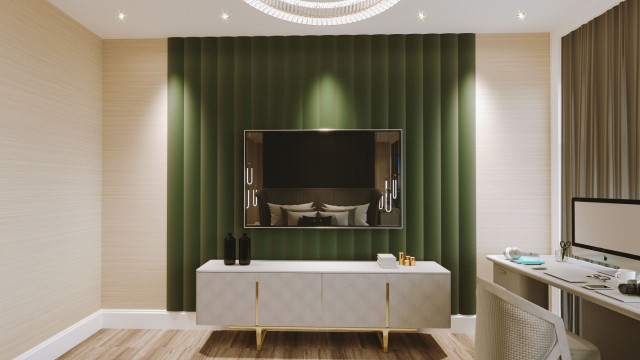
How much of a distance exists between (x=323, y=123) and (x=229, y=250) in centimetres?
131

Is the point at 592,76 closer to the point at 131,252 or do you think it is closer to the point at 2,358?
the point at 131,252

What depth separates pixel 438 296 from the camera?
2668 millimetres

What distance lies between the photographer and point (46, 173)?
2529mm

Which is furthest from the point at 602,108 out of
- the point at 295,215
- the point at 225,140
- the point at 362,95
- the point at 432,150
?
the point at 225,140

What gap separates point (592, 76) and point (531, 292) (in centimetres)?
161

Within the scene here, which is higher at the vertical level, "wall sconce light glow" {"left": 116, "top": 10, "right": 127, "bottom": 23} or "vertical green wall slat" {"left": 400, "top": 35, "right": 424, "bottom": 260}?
"wall sconce light glow" {"left": 116, "top": 10, "right": 127, "bottom": 23}

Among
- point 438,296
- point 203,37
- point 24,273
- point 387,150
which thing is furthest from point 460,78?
point 24,273

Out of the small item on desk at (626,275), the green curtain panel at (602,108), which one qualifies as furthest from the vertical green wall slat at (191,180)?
the green curtain panel at (602,108)

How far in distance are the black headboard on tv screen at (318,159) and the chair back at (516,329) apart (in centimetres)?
162

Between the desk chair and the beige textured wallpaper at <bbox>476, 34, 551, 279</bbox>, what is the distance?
67.7 inches

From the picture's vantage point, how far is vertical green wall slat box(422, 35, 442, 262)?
3.06 metres

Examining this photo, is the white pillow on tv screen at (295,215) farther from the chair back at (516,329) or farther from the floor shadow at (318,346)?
the chair back at (516,329)

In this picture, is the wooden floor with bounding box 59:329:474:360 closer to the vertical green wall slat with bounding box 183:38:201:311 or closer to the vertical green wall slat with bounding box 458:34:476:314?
the vertical green wall slat with bounding box 183:38:201:311

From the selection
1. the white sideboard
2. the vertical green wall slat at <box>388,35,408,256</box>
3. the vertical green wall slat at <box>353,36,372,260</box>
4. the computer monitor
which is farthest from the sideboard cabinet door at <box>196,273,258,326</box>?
the computer monitor
